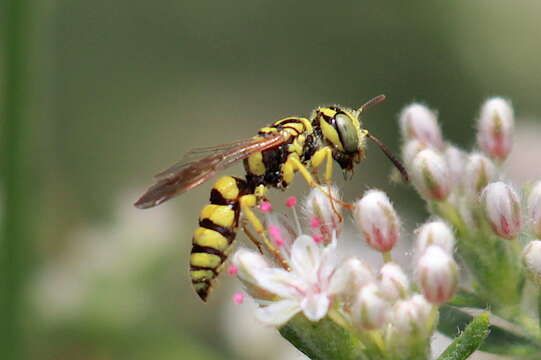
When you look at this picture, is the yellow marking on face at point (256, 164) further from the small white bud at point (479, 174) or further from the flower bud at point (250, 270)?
the small white bud at point (479, 174)

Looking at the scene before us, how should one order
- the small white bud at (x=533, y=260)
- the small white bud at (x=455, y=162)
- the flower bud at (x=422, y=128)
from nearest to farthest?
the small white bud at (x=533, y=260) → the small white bud at (x=455, y=162) → the flower bud at (x=422, y=128)

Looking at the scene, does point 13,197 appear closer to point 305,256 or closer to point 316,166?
point 316,166

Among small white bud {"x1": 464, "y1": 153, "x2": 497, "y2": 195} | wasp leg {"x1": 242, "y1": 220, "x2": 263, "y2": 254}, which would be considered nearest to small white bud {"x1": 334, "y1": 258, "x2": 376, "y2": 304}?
wasp leg {"x1": 242, "y1": 220, "x2": 263, "y2": 254}

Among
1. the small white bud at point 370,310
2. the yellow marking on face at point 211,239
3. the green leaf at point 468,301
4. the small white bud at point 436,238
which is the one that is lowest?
the green leaf at point 468,301

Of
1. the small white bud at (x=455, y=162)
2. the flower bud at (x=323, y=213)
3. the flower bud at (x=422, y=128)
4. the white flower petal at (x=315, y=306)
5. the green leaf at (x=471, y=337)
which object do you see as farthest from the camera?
the flower bud at (x=422, y=128)

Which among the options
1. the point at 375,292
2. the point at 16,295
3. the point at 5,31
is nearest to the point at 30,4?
the point at 5,31

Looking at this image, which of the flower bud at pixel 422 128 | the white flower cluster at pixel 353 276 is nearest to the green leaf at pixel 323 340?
the white flower cluster at pixel 353 276

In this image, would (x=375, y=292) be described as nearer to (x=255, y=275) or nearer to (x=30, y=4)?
(x=255, y=275)

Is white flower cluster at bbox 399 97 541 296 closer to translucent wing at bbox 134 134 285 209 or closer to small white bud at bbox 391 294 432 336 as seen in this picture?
small white bud at bbox 391 294 432 336
